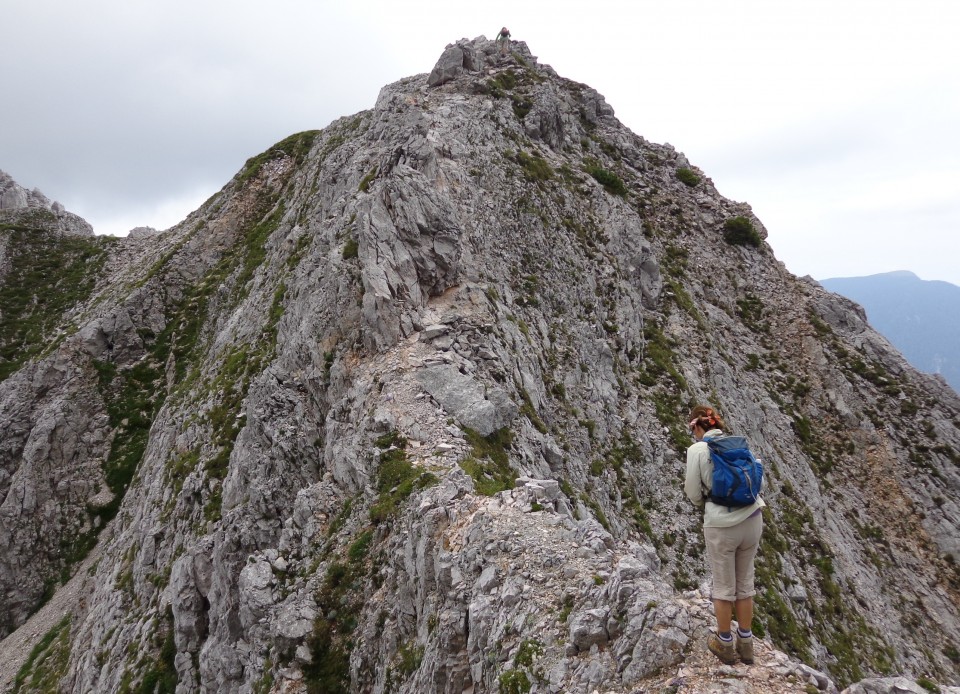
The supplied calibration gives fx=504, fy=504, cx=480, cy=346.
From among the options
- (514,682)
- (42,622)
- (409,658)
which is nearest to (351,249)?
(409,658)

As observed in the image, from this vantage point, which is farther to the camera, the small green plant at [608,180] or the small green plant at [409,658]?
the small green plant at [608,180]

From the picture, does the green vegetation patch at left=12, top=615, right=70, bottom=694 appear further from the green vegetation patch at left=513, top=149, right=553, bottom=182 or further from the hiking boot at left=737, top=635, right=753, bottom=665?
the green vegetation patch at left=513, top=149, right=553, bottom=182

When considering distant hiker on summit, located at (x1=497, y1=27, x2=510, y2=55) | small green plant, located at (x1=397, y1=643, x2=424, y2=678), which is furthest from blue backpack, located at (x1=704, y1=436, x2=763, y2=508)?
distant hiker on summit, located at (x1=497, y1=27, x2=510, y2=55)

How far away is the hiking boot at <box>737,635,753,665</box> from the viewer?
25.5 ft

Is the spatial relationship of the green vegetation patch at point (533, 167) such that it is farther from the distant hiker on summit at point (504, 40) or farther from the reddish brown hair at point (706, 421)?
the reddish brown hair at point (706, 421)

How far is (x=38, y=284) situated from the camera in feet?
197

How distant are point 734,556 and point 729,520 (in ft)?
2.37

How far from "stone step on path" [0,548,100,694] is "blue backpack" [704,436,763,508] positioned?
43379 mm

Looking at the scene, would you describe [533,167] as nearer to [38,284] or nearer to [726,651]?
[726,651]

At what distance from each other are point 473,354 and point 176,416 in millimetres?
25617

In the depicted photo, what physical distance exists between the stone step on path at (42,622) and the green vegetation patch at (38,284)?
2426 cm

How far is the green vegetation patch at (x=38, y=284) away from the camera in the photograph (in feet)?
176

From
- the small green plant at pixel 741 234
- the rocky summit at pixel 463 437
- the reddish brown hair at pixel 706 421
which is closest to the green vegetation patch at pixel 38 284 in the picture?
the rocky summit at pixel 463 437

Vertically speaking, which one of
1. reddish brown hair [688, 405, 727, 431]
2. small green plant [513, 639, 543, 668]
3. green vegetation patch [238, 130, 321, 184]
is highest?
green vegetation patch [238, 130, 321, 184]
